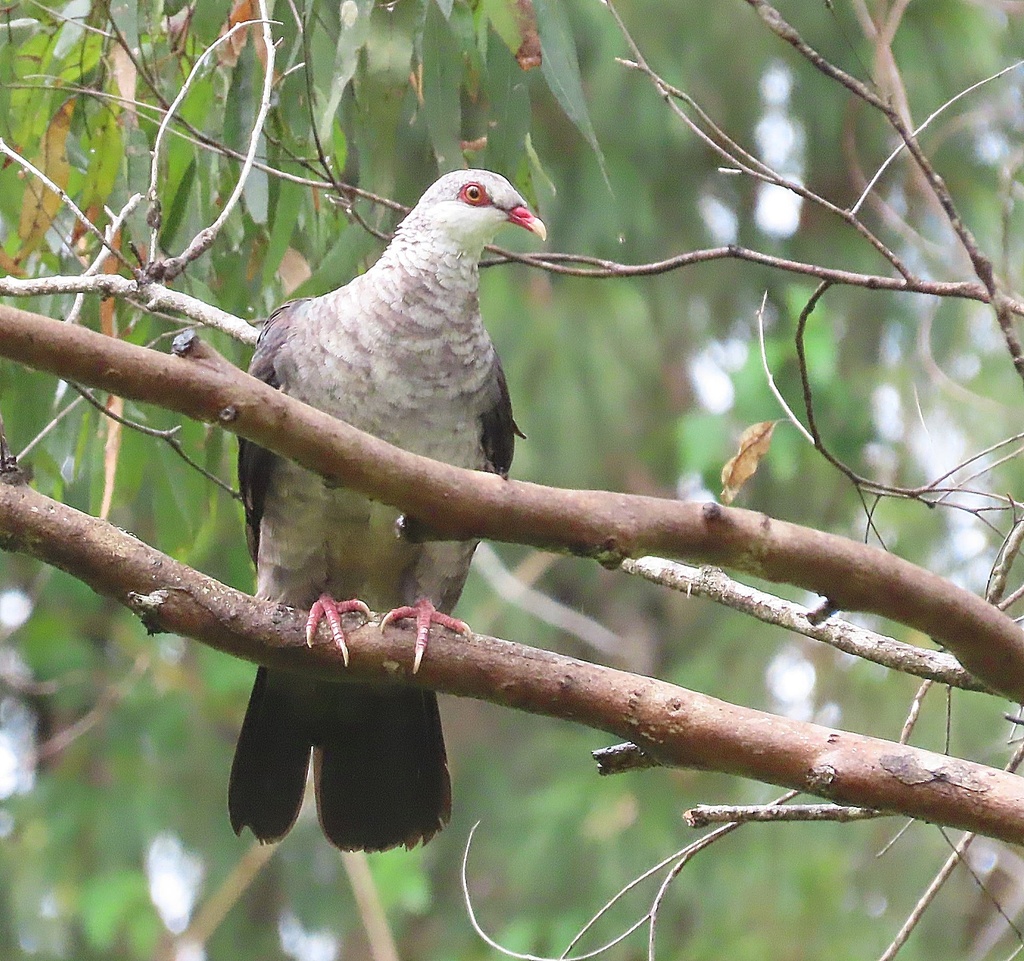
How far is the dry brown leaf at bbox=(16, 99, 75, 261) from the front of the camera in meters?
2.74

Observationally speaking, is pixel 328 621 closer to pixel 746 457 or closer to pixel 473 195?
pixel 746 457

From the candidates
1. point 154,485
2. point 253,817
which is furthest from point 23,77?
point 253,817

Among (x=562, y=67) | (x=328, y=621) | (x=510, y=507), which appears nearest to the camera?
(x=510, y=507)

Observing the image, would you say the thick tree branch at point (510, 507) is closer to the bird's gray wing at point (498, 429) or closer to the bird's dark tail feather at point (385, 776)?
the bird's gray wing at point (498, 429)

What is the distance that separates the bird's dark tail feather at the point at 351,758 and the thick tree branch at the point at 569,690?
0.76m

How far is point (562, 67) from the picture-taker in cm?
251

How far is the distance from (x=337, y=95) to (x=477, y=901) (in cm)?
629

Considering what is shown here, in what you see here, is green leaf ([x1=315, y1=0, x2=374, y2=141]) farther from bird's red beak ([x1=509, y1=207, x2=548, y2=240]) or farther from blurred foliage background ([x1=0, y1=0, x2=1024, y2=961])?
blurred foliage background ([x1=0, y1=0, x2=1024, y2=961])

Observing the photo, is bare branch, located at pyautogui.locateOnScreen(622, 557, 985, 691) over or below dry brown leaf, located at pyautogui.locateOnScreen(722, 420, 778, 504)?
below

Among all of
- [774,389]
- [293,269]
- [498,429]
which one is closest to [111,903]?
[293,269]

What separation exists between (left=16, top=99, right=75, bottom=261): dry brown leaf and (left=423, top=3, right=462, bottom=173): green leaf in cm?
77

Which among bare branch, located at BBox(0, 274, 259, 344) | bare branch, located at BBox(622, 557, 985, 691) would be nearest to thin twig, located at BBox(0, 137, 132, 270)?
bare branch, located at BBox(0, 274, 259, 344)

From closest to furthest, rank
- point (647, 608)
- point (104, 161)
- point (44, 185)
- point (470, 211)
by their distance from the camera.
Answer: point (44, 185), point (104, 161), point (470, 211), point (647, 608)

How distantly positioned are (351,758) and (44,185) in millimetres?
1357
